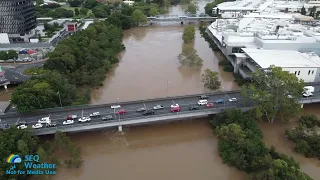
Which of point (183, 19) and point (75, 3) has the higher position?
point (75, 3)

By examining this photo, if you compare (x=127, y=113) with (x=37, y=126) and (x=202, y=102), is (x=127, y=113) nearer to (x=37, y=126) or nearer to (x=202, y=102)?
(x=202, y=102)

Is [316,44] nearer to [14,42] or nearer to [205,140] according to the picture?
[205,140]

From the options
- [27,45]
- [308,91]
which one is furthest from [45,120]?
[27,45]

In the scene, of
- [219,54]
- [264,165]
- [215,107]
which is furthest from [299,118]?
[219,54]

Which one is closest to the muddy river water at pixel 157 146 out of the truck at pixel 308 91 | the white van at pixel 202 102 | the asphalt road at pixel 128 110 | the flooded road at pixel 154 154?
the flooded road at pixel 154 154

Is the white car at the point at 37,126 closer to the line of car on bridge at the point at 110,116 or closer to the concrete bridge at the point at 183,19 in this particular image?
the line of car on bridge at the point at 110,116

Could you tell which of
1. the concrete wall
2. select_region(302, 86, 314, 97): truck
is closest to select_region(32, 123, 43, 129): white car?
select_region(302, 86, 314, 97): truck

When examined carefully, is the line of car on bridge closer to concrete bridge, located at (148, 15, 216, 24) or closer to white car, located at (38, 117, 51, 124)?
white car, located at (38, 117, 51, 124)
